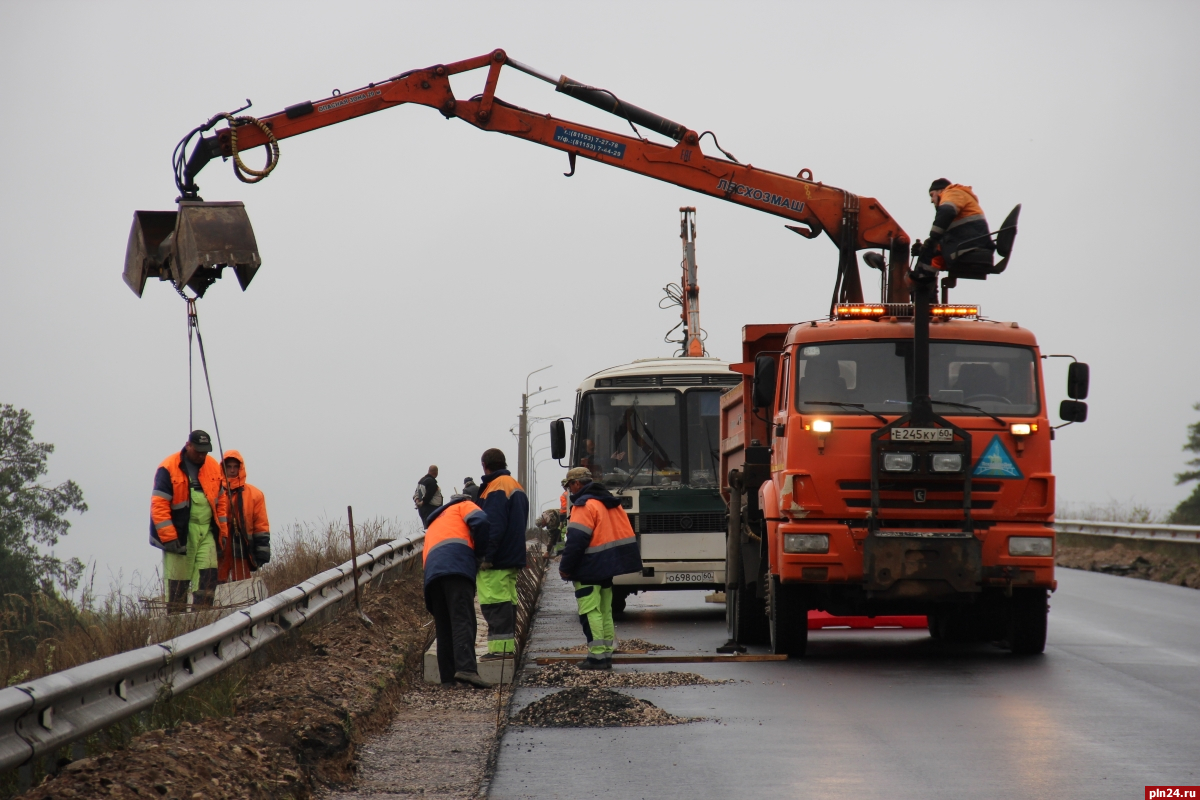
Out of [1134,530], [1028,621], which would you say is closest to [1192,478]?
[1134,530]

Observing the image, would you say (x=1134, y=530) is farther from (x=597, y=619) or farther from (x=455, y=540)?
(x=455, y=540)

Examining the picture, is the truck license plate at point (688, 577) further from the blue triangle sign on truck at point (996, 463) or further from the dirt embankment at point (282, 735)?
the blue triangle sign on truck at point (996, 463)

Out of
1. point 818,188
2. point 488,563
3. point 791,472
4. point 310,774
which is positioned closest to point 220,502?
point 488,563

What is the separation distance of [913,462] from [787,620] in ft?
6.58

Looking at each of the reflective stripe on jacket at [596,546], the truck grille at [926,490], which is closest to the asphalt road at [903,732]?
the reflective stripe on jacket at [596,546]

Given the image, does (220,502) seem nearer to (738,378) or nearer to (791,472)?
(791,472)

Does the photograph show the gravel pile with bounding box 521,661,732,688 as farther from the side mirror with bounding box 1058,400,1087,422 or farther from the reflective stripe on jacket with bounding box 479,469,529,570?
the side mirror with bounding box 1058,400,1087,422

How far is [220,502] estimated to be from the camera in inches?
481

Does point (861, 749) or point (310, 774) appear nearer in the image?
point (310, 774)

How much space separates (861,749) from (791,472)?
393cm

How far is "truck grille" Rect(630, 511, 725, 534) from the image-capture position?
1656 centimetres

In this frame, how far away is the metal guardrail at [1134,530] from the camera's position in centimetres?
2523

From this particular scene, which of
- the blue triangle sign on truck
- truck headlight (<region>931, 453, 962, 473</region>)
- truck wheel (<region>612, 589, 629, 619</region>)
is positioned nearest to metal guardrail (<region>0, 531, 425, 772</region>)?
truck headlight (<region>931, 453, 962, 473</region>)

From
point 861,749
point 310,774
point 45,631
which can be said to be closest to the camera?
point 310,774
